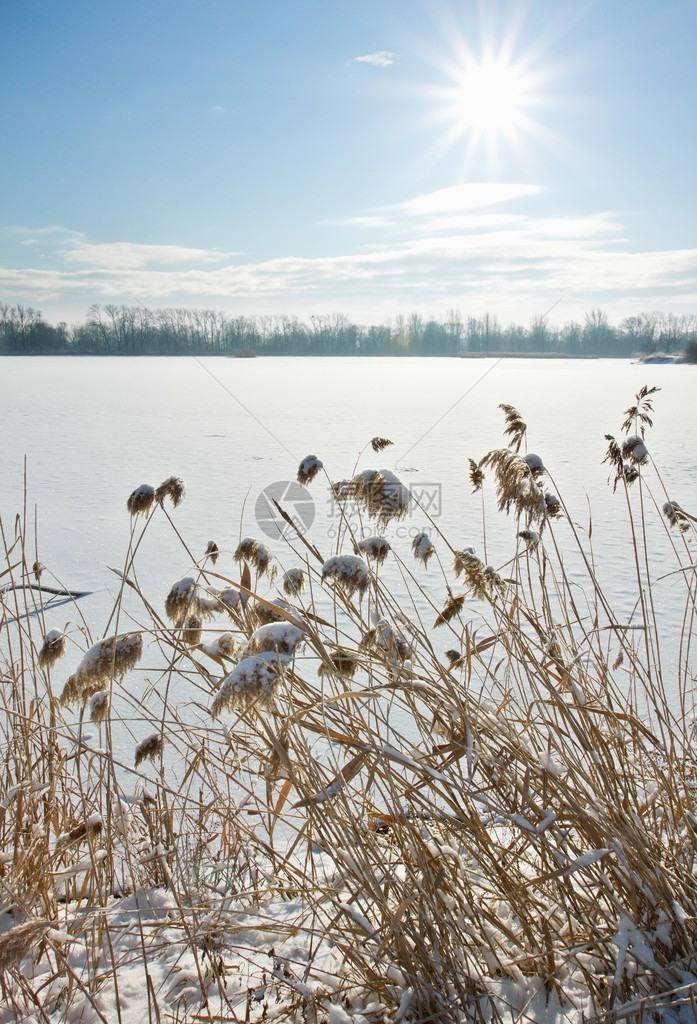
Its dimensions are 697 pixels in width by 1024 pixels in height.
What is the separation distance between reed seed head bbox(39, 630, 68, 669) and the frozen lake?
1.50ft

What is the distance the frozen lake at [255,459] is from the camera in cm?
644

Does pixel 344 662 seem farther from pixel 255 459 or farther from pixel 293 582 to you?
pixel 255 459

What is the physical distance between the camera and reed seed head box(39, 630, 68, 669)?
174 centimetres

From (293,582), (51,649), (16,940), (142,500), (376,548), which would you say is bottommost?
(16,940)

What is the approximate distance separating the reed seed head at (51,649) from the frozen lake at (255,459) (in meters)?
0.46

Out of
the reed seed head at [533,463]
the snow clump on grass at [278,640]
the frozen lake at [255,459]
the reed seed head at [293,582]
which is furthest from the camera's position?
the frozen lake at [255,459]

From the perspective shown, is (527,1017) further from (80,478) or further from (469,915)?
(80,478)

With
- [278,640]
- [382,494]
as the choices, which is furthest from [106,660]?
[382,494]

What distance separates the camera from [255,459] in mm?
11672

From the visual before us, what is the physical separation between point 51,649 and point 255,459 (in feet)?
32.9

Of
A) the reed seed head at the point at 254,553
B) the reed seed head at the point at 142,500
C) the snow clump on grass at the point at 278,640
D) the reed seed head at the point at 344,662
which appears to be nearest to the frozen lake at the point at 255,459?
the reed seed head at the point at 254,553

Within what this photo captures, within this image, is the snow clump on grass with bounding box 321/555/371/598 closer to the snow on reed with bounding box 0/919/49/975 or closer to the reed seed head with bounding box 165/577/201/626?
the reed seed head with bounding box 165/577/201/626

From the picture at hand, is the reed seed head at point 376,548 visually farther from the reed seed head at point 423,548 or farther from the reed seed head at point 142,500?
the reed seed head at point 142,500

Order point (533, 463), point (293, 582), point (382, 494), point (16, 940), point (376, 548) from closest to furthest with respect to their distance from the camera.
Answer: point (16, 940), point (382, 494), point (376, 548), point (293, 582), point (533, 463)
